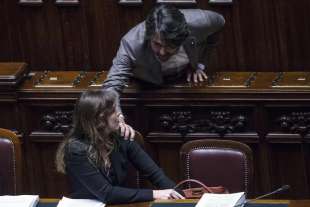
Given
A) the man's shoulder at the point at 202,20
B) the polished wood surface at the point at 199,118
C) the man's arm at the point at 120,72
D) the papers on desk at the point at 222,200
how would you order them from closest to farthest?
the papers on desk at the point at 222,200 < the man's arm at the point at 120,72 < the man's shoulder at the point at 202,20 < the polished wood surface at the point at 199,118

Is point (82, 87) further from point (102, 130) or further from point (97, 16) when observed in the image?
point (102, 130)

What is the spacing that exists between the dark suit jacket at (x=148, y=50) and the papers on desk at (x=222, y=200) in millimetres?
1195

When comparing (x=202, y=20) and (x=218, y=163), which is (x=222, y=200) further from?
(x=202, y=20)

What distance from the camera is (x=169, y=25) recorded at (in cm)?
582

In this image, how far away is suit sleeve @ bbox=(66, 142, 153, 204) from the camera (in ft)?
17.2

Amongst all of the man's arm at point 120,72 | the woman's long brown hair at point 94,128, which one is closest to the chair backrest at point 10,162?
the woman's long brown hair at point 94,128

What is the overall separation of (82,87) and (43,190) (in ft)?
2.33

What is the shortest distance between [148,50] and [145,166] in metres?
0.84

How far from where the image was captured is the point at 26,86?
6.61 meters

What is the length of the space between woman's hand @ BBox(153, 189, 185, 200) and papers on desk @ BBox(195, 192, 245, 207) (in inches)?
7.5

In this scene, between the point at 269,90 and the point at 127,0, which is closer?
the point at 269,90

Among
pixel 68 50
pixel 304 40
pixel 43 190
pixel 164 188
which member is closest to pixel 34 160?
pixel 43 190

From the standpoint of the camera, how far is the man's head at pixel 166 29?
229 inches

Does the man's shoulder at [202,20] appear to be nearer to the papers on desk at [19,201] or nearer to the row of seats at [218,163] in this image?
the row of seats at [218,163]
